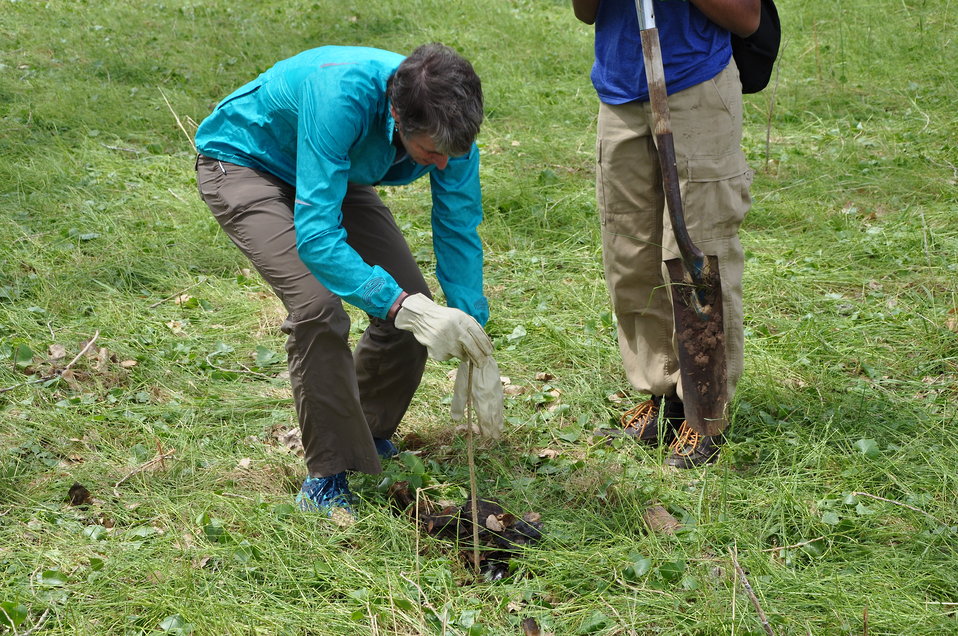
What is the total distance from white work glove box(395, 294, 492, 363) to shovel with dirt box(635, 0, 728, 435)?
2.66 feet

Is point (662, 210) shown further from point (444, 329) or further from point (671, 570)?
point (671, 570)

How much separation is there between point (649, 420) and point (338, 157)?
1508mm

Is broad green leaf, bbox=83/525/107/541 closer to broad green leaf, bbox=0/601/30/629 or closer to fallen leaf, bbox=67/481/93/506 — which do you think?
fallen leaf, bbox=67/481/93/506

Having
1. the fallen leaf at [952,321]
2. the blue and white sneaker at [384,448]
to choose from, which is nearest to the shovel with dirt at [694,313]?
the blue and white sneaker at [384,448]

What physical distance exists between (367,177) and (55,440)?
154 cm

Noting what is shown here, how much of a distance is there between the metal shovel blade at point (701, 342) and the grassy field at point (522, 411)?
18 centimetres

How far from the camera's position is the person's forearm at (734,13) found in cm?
257

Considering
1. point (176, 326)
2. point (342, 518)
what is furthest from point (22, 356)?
point (342, 518)

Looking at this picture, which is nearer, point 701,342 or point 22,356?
point 701,342

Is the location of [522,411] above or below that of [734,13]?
below

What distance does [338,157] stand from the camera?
2.35 meters

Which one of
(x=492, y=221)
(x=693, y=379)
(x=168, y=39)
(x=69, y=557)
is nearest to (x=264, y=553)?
(x=69, y=557)

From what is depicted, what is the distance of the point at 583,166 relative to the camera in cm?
577

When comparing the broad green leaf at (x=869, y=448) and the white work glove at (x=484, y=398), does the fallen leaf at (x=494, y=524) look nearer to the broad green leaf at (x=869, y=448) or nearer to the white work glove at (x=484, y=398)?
the white work glove at (x=484, y=398)
